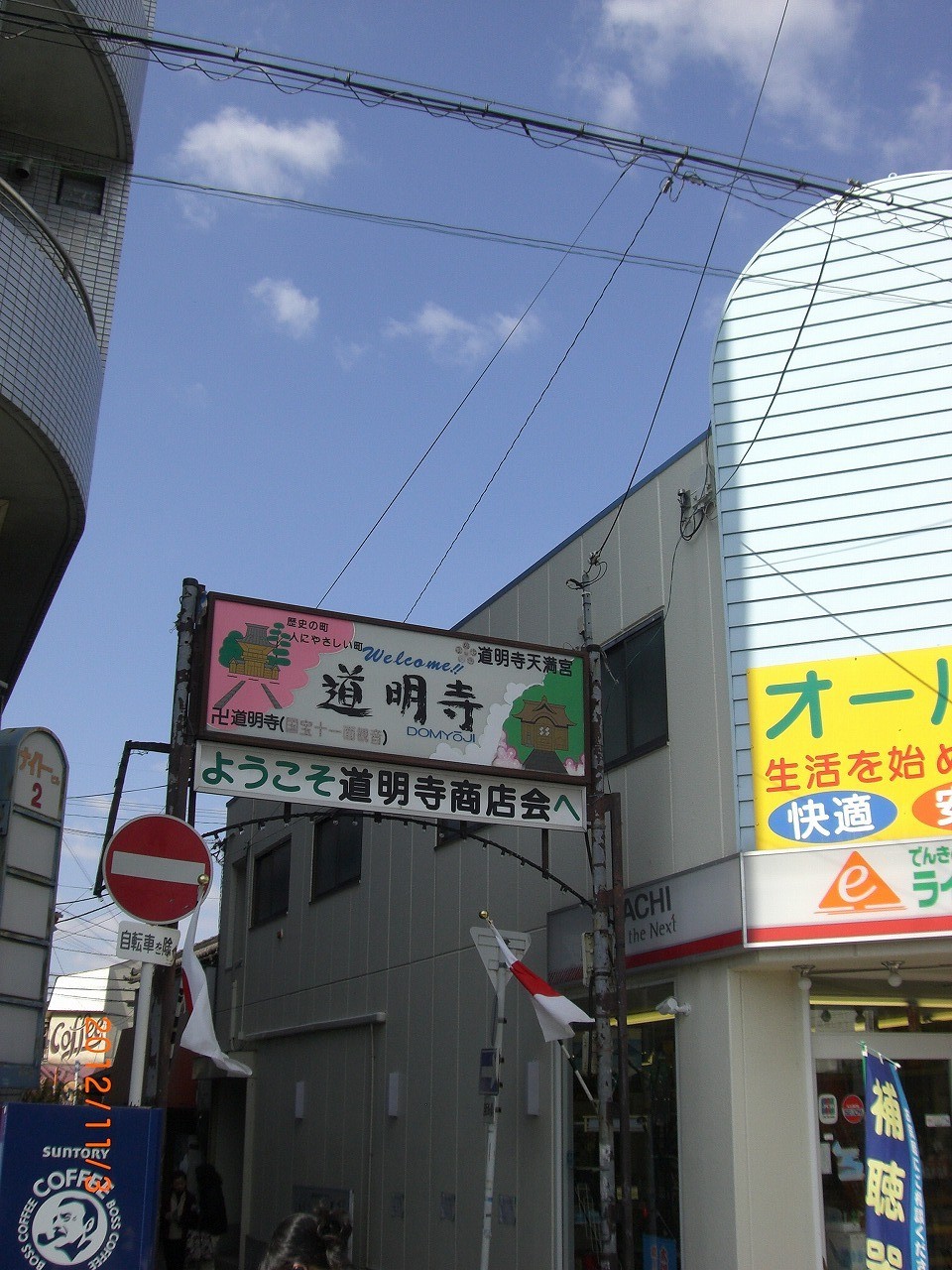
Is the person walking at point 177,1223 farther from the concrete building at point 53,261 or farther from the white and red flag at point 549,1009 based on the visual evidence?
the white and red flag at point 549,1009

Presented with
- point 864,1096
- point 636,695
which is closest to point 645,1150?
point 864,1096

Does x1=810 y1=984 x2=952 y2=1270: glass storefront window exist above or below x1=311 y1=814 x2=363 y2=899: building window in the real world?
below

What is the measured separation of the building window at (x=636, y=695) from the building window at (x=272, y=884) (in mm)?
9880

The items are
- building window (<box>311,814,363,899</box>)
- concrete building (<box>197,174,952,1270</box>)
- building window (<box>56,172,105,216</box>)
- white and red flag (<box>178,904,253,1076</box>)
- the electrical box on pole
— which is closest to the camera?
white and red flag (<box>178,904,253,1076</box>)

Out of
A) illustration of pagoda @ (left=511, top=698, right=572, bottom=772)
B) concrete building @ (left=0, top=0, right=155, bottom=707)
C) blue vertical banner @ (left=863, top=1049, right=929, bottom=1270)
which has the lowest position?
blue vertical banner @ (left=863, top=1049, right=929, bottom=1270)

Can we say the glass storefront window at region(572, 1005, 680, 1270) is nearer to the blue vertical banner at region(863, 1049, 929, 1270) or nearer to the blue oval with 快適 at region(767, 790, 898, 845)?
the blue vertical banner at region(863, 1049, 929, 1270)

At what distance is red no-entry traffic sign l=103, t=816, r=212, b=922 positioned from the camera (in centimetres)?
611

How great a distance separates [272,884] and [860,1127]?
1388 centimetres

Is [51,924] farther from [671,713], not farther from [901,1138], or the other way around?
[901,1138]

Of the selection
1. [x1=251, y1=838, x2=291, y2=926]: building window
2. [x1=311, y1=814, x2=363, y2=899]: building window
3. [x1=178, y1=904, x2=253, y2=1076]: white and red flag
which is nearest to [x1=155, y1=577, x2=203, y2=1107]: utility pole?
[x1=178, y1=904, x2=253, y2=1076]: white and red flag

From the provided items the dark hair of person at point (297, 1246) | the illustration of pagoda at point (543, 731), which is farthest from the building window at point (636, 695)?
the dark hair of person at point (297, 1246)

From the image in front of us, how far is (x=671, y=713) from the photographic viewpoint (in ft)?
35.6

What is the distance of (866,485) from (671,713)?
254cm

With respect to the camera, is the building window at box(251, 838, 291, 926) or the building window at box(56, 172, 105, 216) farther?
the building window at box(251, 838, 291, 926)
